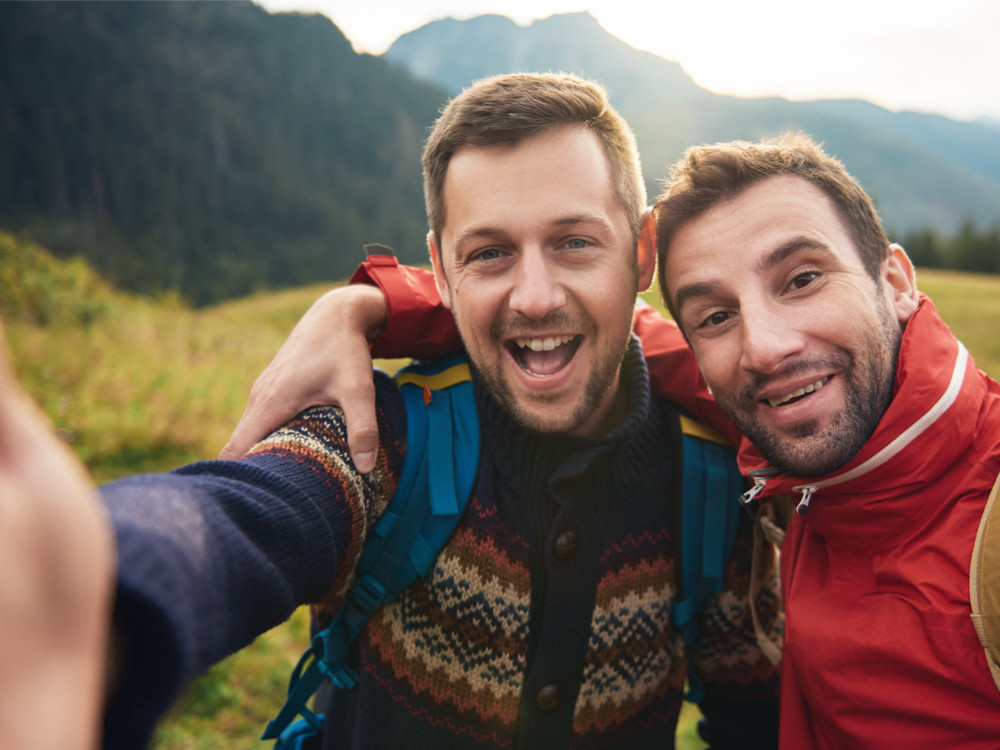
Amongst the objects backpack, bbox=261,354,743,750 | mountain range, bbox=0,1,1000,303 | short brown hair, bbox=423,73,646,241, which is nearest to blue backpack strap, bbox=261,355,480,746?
backpack, bbox=261,354,743,750

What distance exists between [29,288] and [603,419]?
46.4 feet

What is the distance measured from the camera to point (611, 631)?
1.99 m

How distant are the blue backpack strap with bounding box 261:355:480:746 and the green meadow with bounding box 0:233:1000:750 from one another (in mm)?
779

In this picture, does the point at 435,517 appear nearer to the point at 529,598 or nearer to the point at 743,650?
the point at 529,598

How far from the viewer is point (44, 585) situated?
55cm

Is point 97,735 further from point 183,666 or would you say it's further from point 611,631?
point 611,631

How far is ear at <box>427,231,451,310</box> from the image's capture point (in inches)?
90.4

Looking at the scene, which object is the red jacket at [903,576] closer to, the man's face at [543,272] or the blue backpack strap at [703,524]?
the blue backpack strap at [703,524]

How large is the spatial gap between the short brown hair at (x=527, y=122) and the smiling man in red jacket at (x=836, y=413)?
8.7 inches

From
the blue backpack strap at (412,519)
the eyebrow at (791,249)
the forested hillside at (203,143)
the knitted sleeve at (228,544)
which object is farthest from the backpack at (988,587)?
the forested hillside at (203,143)

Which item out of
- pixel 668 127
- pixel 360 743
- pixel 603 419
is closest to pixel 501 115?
pixel 603 419

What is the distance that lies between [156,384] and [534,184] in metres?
7.73

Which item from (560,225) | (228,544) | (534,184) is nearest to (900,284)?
(560,225)

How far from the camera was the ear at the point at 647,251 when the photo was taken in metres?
2.25
